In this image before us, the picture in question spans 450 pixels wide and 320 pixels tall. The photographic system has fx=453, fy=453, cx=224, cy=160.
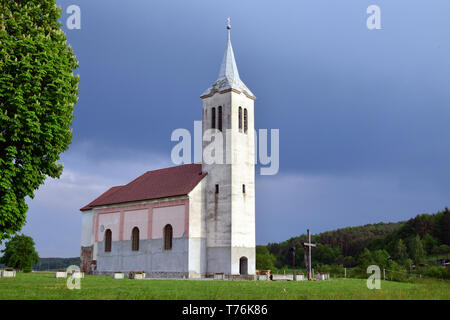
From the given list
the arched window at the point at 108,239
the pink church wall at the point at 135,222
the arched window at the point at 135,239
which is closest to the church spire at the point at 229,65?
the pink church wall at the point at 135,222

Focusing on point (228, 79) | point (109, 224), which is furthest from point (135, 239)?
point (228, 79)

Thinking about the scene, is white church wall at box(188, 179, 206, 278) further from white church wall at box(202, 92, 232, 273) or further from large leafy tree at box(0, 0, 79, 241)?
large leafy tree at box(0, 0, 79, 241)

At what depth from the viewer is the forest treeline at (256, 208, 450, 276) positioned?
261ft

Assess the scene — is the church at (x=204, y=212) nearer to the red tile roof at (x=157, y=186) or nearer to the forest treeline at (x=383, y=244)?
the red tile roof at (x=157, y=186)

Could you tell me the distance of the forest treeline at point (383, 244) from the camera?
79438 millimetres

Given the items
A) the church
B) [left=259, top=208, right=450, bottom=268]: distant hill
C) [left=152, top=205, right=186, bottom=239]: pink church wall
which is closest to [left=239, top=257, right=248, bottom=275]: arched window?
the church

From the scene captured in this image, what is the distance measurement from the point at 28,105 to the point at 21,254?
4240cm

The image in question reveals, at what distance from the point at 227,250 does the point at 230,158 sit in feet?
27.4

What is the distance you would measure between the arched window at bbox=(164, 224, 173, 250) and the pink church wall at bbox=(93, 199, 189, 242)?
1.48 ft

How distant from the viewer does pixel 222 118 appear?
43.5m

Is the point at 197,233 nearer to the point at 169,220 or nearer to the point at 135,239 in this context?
the point at 169,220

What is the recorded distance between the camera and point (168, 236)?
4291cm
